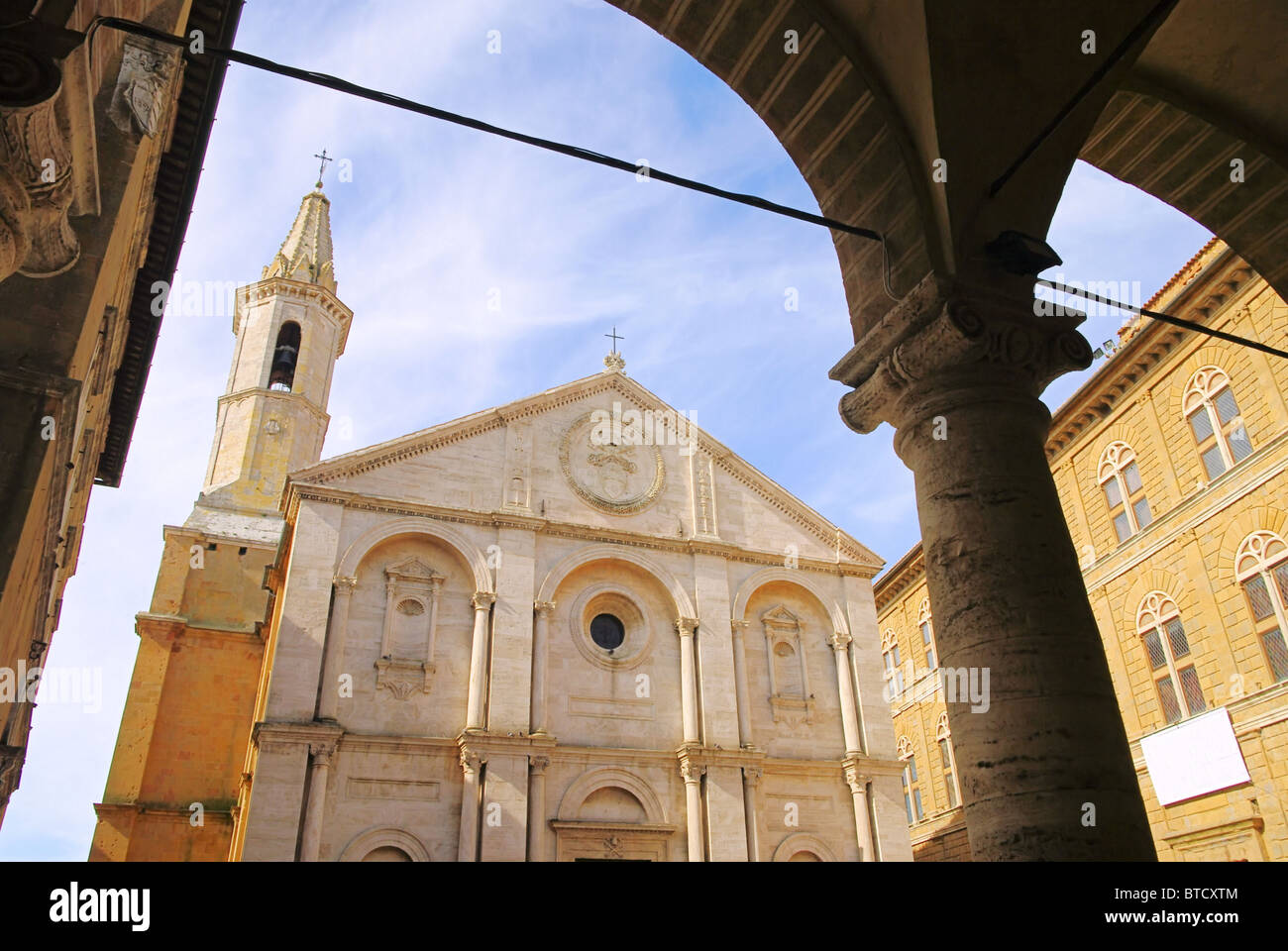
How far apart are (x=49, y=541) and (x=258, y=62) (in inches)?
172

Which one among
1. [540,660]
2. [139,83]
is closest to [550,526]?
[540,660]

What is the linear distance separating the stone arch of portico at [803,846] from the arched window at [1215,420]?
1129cm

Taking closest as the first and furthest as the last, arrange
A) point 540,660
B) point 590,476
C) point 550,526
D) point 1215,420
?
point 1215,420 → point 540,660 → point 550,526 → point 590,476

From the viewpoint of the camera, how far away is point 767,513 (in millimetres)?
24719

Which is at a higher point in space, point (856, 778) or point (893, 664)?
point (893, 664)

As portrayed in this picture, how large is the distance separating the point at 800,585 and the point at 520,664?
770 centimetres

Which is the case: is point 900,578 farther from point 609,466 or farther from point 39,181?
point 39,181

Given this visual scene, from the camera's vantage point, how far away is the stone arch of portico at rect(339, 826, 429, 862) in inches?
691

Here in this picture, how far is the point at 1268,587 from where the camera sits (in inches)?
679

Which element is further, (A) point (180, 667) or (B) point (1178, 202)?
(A) point (180, 667)

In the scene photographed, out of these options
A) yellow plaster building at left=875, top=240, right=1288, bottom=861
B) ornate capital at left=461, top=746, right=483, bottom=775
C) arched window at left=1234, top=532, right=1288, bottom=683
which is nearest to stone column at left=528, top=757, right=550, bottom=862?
ornate capital at left=461, top=746, right=483, bottom=775

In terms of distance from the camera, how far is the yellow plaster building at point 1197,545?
17094mm
